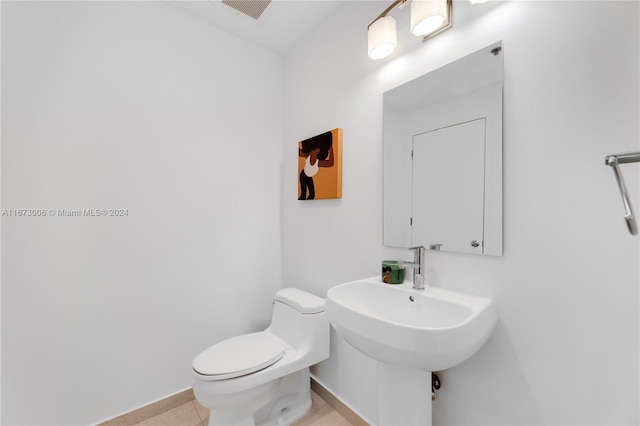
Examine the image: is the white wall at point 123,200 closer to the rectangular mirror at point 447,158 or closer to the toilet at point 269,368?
the toilet at point 269,368

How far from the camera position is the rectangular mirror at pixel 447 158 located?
1011 mm

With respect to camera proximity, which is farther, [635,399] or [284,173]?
[284,173]

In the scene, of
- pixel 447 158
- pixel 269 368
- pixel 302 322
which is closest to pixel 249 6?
pixel 447 158

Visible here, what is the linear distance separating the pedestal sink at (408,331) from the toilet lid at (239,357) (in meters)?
0.54

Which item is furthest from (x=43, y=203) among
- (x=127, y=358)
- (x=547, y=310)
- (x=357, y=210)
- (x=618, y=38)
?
(x=618, y=38)

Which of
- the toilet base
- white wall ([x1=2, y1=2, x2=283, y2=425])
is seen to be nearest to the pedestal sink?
the toilet base

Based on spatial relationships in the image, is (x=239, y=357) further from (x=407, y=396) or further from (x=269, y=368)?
(x=407, y=396)

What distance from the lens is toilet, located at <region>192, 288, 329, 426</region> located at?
125cm

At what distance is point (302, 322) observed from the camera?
1.54 metres

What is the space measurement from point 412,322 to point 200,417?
4.40 feet

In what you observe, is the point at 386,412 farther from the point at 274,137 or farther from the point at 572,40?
the point at 274,137

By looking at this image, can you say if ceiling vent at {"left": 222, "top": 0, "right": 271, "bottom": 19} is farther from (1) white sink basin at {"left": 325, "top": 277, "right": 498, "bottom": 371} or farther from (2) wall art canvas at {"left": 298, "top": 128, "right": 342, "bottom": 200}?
(1) white sink basin at {"left": 325, "top": 277, "right": 498, "bottom": 371}

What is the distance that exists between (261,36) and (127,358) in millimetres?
2136

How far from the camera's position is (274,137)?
6.77ft
